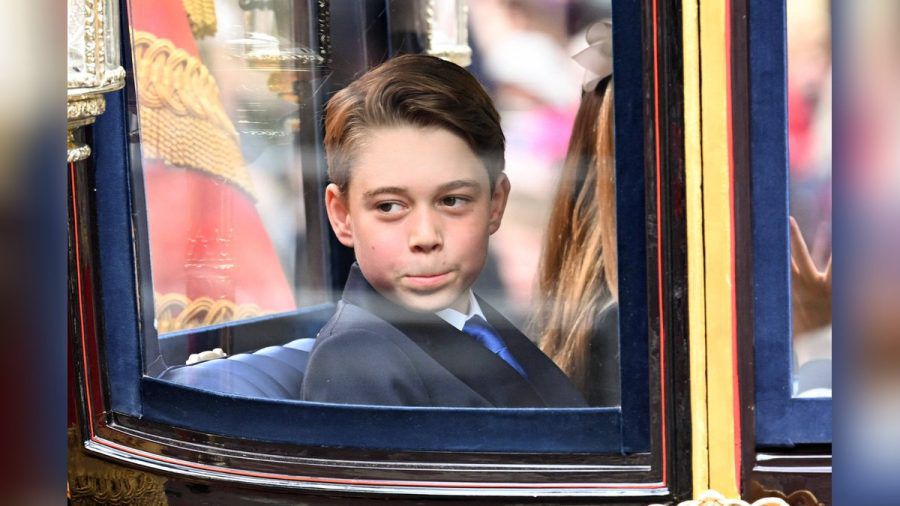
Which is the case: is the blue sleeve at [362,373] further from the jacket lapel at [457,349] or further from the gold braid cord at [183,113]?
the gold braid cord at [183,113]

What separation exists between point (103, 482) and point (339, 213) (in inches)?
20.3

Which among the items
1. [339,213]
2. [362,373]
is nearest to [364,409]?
[362,373]

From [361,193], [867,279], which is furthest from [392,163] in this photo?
[867,279]

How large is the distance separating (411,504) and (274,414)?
0.22 m

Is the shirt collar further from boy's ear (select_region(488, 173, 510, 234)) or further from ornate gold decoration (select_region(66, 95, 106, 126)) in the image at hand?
ornate gold decoration (select_region(66, 95, 106, 126))

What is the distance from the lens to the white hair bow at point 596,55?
116 cm

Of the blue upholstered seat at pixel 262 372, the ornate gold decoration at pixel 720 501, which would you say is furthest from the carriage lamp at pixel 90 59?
the ornate gold decoration at pixel 720 501

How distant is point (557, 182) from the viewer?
1.19 metres

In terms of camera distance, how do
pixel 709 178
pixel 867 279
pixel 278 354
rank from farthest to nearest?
pixel 278 354
pixel 709 178
pixel 867 279

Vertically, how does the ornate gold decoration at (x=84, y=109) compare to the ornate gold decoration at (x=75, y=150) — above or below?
above

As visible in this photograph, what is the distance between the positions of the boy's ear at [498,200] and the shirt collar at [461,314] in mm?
94

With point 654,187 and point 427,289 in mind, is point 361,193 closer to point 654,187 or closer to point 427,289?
point 427,289

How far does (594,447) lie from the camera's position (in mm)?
1204

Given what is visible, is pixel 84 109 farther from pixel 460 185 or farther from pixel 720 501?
pixel 720 501
